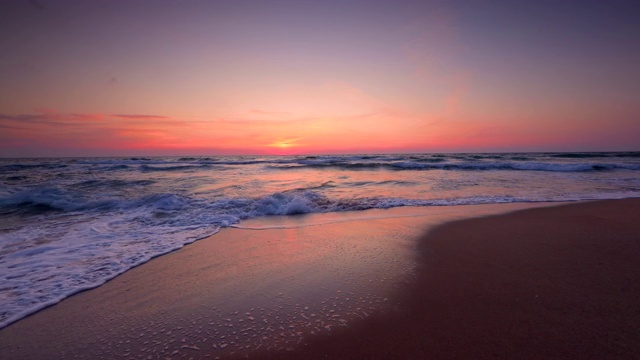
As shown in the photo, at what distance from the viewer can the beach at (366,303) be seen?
2244 millimetres

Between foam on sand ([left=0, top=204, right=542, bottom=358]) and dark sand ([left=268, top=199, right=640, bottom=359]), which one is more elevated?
dark sand ([left=268, top=199, right=640, bottom=359])

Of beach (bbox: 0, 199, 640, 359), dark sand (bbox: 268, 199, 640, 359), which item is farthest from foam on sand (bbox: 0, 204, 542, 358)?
dark sand (bbox: 268, 199, 640, 359)

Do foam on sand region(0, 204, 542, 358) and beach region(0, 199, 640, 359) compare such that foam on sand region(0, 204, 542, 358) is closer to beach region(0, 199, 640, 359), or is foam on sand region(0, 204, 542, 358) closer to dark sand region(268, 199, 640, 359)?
beach region(0, 199, 640, 359)

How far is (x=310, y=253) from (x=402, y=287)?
1.56m

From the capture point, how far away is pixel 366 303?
2838 millimetres

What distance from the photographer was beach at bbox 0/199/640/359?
2.24m

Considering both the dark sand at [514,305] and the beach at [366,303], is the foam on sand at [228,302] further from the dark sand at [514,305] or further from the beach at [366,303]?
the dark sand at [514,305]

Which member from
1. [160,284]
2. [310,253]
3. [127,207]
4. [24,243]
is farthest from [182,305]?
[127,207]

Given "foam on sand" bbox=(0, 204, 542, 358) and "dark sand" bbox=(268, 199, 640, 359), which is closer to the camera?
"dark sand" bbox=(268, 199, 640, 359)

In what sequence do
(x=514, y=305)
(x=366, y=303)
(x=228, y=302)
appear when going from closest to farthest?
(x=514, y=305) → (x=366, y=303) → (x=228, y=302)

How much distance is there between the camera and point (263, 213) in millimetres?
7457

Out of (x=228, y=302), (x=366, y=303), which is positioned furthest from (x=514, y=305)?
(x=228, y=302)

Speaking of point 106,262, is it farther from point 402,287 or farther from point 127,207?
point 127,207

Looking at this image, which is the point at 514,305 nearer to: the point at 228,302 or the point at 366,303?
the point at 366,303
